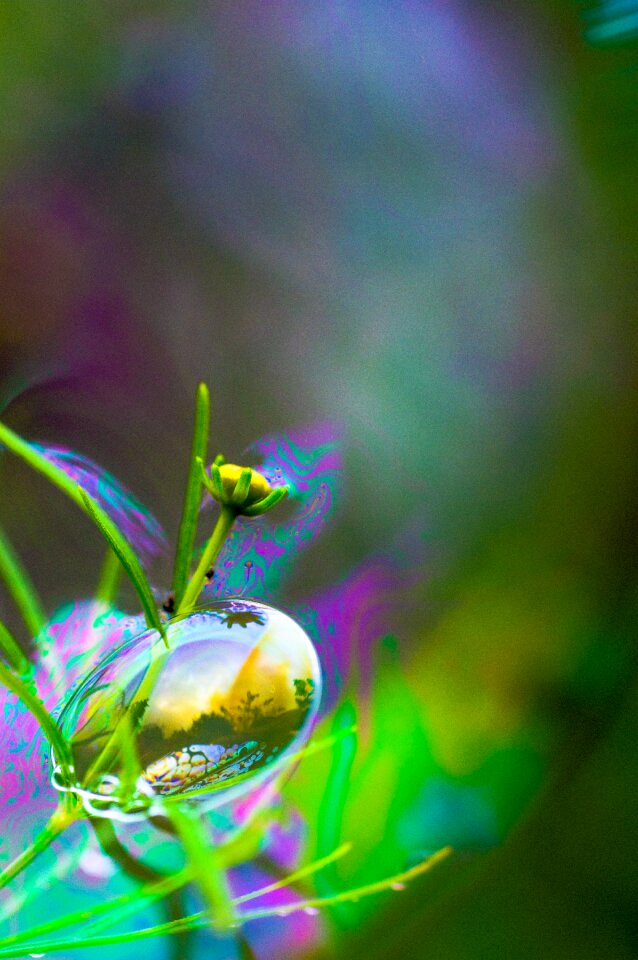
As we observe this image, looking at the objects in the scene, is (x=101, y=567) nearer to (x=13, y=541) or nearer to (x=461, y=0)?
(x=13, y=541)

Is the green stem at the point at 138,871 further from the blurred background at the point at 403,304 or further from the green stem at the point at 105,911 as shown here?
the blurred background at the point at 403,304

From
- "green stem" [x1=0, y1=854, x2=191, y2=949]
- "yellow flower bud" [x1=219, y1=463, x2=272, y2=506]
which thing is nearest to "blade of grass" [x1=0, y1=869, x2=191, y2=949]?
"green stem" [x1=0, y1=854, x2=191, y2=949]

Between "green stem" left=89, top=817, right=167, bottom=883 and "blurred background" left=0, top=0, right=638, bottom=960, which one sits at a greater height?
"blurred background" left=0, top=0, right=638, bottom=960

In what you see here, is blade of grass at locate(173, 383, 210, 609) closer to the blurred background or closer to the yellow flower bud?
the yellow flower bud

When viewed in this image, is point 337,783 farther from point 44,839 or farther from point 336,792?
point 44,839

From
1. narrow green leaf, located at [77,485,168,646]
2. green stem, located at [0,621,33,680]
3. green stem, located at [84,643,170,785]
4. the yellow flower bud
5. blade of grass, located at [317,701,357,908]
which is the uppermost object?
the yellow flower bud

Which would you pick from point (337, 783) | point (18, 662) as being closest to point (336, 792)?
point (337, 783)

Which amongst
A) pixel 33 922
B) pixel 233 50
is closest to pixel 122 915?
pixel 33 922
